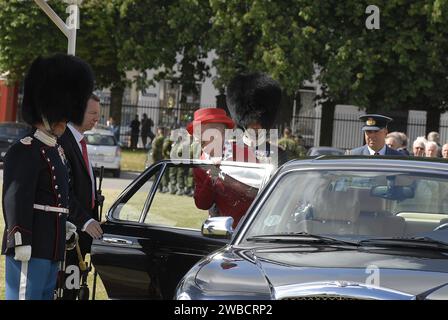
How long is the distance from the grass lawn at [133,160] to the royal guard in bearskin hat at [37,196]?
100 ft

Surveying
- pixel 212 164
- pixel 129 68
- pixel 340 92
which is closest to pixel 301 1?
pixel 340 92

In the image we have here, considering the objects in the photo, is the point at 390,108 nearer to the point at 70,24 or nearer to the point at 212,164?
the point at 70,24

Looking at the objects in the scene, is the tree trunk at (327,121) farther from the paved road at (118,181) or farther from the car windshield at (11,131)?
the car windshield at (11,131)

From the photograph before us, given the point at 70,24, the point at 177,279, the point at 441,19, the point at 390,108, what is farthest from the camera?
the point at 390,108

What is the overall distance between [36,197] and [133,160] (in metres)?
33.1

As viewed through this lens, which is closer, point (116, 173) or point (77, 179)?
point (77, 179)

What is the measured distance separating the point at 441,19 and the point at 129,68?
474 inches

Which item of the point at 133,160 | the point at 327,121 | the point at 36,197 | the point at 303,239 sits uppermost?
the point at 327,121

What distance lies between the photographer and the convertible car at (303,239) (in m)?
4.89

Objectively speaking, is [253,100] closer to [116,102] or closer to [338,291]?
[338,291]

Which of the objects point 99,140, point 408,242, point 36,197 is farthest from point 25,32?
point 408,242

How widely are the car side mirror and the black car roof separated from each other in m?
0.62

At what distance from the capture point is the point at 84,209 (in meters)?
6.93

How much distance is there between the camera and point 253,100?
32.8 feet
